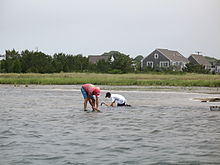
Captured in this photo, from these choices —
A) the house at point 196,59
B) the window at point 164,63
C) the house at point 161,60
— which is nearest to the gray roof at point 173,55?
the house at point 161,60

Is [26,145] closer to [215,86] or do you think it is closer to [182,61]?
[215,86]

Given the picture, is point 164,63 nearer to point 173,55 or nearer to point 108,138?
point 173,55

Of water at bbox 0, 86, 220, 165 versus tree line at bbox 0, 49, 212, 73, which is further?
tree line at bbox 0, 49, 212, 73

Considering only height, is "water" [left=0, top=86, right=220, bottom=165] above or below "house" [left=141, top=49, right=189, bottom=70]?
below

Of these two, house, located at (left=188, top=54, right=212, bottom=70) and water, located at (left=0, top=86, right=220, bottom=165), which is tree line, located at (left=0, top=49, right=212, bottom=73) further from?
water, located at (left=0, top=86, right=220, bottom=165)

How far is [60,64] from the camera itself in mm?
75938

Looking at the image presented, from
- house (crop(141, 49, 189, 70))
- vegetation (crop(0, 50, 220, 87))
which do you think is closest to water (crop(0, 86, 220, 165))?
vegetation (crop(0, 50, 220, 87))

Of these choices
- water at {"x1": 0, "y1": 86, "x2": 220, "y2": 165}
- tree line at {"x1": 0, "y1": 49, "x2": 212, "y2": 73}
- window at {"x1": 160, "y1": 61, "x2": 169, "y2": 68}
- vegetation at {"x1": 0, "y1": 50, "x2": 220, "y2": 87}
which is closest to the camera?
water at {"x1": 0, "y1": 86, "x2": 220, "y2": 165}

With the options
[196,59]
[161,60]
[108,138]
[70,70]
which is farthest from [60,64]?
[108,138]

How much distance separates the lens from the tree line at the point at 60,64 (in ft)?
235

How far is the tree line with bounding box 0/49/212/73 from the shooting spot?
7169 centimetres

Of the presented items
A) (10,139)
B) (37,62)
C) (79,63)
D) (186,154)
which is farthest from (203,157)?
(79,63)

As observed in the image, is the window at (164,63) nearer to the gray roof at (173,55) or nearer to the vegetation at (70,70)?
the gray roof at (173,55)

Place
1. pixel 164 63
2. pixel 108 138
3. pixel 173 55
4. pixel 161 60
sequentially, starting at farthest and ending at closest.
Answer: pixel 173 55
pixel 164 63
pixel 161 60
pixel 108 138
